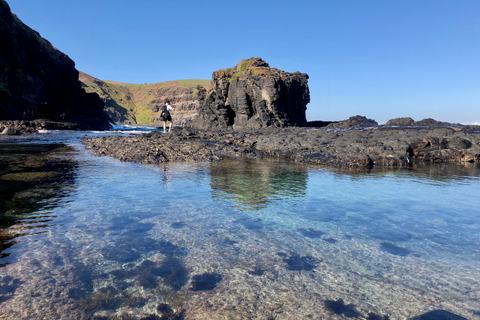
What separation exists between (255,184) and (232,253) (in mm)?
5461

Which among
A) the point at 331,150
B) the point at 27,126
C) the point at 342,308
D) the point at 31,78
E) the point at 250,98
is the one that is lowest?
the point at 342,308

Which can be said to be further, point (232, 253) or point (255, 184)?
point (255, 184)

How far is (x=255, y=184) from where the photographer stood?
394 inches

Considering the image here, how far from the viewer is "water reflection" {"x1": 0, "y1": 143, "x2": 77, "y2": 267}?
5.07m

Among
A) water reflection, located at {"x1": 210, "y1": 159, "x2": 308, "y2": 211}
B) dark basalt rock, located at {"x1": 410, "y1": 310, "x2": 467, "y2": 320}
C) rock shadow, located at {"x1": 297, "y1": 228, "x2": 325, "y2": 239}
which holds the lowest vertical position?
dark basalt rock, located at {"x1": 410, "y1": 310, "x2": 467, "y2": 320}

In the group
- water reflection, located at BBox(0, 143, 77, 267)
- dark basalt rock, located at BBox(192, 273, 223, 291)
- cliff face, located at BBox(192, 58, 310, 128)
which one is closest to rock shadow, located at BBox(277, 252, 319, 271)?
dark basalt rock, located at BBox(192, 273, 223, 291)

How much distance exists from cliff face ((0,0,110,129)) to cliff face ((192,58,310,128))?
36264 millimetres

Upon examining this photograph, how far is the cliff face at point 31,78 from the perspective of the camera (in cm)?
5497

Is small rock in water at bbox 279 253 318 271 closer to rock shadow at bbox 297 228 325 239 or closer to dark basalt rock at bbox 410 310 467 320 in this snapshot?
rock shadow at bbox 297 228 325 239

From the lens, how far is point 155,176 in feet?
35.9

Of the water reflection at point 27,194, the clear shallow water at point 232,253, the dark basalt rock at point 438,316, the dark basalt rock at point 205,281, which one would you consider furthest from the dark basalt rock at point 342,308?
the water reflection at point 27,194

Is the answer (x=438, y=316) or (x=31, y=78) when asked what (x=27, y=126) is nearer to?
(x=31, y=78)

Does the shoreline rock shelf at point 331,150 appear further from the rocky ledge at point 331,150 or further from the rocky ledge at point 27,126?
the rocky ledge at point 27,126

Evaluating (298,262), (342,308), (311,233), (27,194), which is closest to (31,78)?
(27,194)
